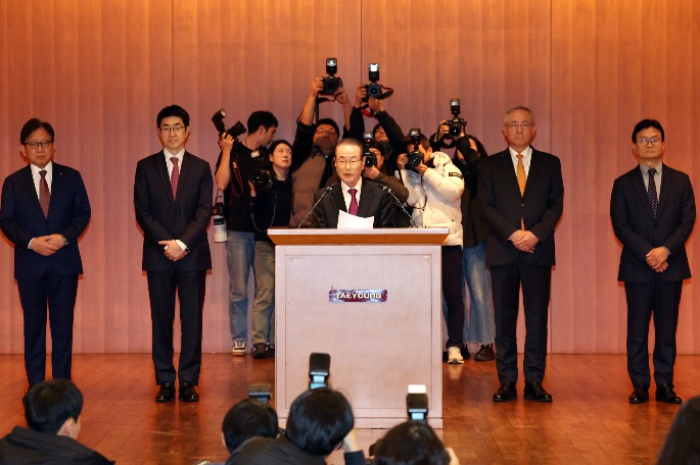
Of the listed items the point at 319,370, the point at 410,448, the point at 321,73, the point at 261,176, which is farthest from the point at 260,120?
the point at 410,448

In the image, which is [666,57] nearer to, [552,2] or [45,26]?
[552,2]

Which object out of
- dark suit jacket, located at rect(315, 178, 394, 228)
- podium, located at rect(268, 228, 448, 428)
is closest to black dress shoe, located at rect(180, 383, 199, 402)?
podium, located at rect(268, 228, 448, 428)

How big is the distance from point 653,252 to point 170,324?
2.79 m

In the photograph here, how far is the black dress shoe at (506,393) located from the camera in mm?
5805

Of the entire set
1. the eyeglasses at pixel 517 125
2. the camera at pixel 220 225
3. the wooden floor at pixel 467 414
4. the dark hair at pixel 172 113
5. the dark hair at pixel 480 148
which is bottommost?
the wooden floor at pixel 467 414

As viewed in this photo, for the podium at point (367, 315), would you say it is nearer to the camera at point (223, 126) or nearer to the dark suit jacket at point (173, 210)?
the dark suit jacket at point (173, 210)

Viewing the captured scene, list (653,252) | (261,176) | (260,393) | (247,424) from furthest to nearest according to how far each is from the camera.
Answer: (261,176), (653,252), (260,393), (247,424)

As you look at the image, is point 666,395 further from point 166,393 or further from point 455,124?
point 166,393

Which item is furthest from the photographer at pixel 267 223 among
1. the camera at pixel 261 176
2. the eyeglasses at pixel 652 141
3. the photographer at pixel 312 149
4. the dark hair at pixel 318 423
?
the dark hair at pixel 318 423

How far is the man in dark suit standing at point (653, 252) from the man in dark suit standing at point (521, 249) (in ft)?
1.47

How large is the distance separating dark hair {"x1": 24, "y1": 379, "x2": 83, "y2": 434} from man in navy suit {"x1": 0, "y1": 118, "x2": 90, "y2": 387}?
293 centimetres

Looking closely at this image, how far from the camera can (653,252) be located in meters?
5.77

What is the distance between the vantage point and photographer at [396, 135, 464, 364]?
6.73 metres

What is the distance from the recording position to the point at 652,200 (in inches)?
234
